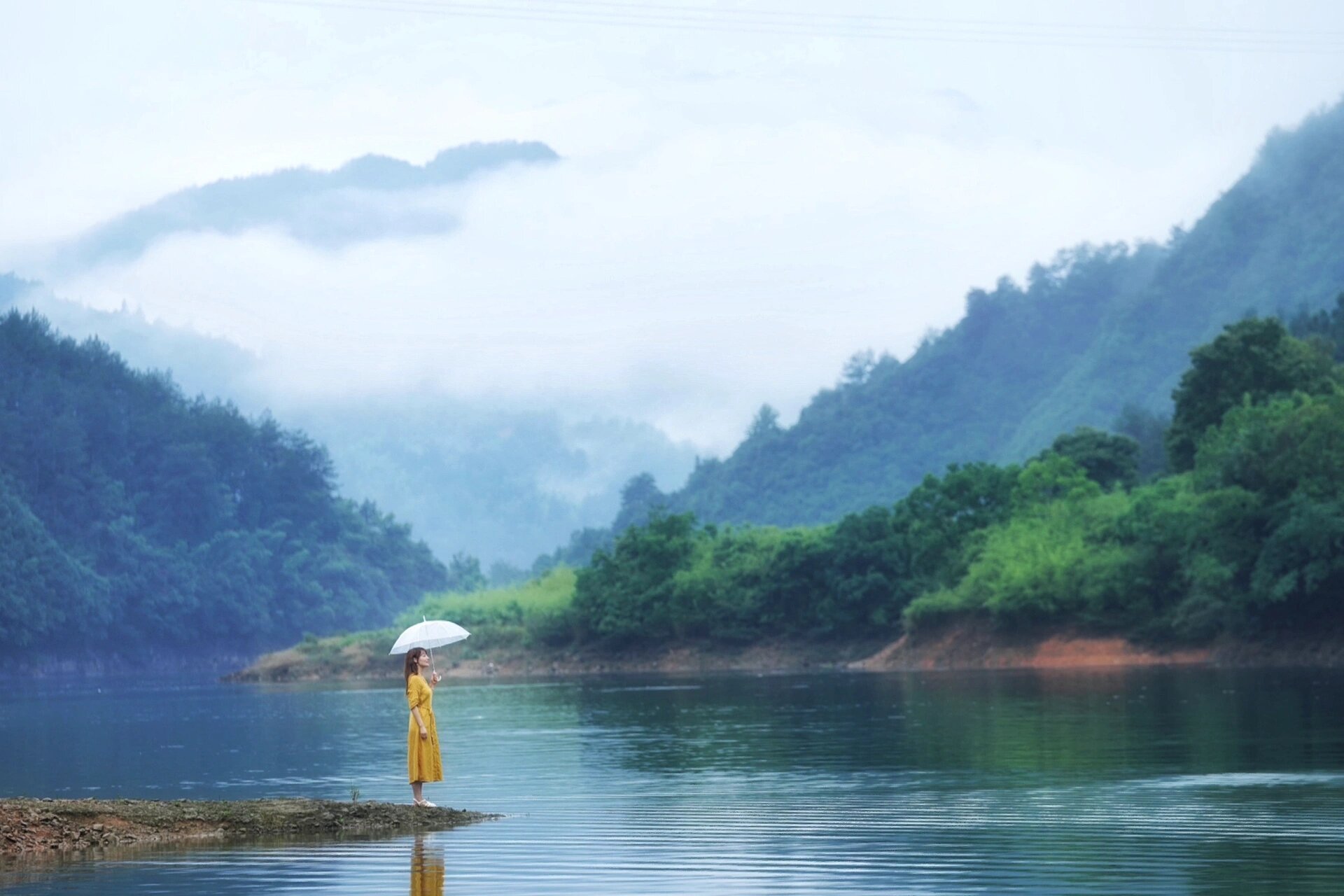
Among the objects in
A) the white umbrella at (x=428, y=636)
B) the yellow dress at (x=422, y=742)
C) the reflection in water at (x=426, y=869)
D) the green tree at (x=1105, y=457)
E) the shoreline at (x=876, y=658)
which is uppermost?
the green tree at (x=1105, y=457)

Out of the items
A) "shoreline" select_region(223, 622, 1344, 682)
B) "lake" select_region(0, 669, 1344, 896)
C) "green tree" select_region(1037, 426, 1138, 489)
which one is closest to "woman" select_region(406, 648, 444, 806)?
"lake" select_region(0, 669, 1344, 896)

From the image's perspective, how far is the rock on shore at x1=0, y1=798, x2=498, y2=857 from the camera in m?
16.3

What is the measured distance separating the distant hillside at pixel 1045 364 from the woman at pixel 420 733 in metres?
112

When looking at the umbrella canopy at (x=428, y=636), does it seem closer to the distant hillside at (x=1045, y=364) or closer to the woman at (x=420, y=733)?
the woman at (x=420, y=733)

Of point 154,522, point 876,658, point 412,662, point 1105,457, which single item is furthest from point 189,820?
point 154,522

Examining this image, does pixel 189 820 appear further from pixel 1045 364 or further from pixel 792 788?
pixel 1045 364

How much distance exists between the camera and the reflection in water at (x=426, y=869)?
1335cm

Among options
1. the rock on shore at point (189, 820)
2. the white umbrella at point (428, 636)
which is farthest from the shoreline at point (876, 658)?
the rock on shore at point (189, 820)

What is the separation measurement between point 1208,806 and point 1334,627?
40.8m

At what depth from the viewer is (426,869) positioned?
1438 cm

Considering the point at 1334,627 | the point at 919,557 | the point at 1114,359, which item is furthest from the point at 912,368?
the point at 1334,627

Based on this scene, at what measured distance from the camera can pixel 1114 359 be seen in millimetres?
136125

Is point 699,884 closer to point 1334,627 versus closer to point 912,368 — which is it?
point 1334,627

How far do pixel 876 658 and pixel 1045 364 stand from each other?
81.6m
